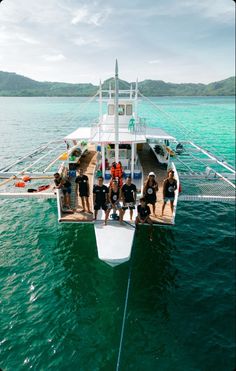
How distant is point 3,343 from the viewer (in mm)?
6875

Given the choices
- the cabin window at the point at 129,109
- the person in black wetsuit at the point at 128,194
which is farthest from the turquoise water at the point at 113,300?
the cabin window at the point at 129,109

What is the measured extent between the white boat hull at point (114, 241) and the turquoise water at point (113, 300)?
1485 mm

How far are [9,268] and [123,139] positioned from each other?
329 inches

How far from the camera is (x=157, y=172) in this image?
1549cm

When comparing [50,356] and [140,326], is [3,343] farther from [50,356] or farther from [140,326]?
[140,326]

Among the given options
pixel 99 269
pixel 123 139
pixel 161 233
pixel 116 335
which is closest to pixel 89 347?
pixel 116 335

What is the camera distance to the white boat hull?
26.2ft

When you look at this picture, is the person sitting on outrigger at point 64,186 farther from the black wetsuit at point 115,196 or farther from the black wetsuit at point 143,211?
the black wetsuit at point 143,211

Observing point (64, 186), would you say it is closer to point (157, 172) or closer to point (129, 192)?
point (129, 192)

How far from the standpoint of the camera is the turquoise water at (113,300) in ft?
20.5

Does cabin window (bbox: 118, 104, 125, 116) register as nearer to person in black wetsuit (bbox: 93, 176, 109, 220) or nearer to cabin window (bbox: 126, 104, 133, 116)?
cabin window (bbox: 126, 104, 133, 116)

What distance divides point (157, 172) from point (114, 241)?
311 inches

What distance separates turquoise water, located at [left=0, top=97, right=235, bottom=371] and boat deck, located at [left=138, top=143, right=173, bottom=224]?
5.44ft

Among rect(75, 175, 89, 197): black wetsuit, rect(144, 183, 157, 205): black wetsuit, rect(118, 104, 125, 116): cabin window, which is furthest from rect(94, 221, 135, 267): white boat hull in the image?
rect(118, 104, 125, 116): cabin window
